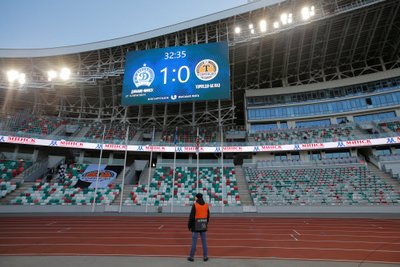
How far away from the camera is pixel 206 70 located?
87.9 ft

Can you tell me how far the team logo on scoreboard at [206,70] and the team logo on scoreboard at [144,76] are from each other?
19.6ft

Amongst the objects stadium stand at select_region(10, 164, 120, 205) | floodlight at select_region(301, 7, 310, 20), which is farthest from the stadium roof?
stadium stand at select_region(10, 164, 120, 205)

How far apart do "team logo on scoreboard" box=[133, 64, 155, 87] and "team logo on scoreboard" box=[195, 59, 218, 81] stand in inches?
236

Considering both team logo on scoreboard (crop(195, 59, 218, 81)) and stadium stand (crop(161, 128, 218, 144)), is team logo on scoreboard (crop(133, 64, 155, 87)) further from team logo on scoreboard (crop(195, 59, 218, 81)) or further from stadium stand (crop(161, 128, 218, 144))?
stadium stand (crop(161, 128, 218, 144))

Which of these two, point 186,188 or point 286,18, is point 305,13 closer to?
point 286,18

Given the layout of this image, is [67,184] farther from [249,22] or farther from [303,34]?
[303,34]

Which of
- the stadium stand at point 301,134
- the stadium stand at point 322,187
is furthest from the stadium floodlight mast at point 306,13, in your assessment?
the stadium stand at point 322,187

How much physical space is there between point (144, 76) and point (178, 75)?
453cm

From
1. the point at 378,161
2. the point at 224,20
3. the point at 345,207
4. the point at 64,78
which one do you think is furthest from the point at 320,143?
the point at 64,78

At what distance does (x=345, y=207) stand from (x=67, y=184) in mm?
30008

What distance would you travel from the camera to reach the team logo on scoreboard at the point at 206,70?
86.7 feet

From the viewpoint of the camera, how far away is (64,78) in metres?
28.5

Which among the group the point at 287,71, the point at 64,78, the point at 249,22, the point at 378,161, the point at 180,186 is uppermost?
the point at 249,22

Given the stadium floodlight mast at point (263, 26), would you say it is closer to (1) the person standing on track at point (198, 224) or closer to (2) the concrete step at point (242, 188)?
(2) the concrete step at point (242, 188)
